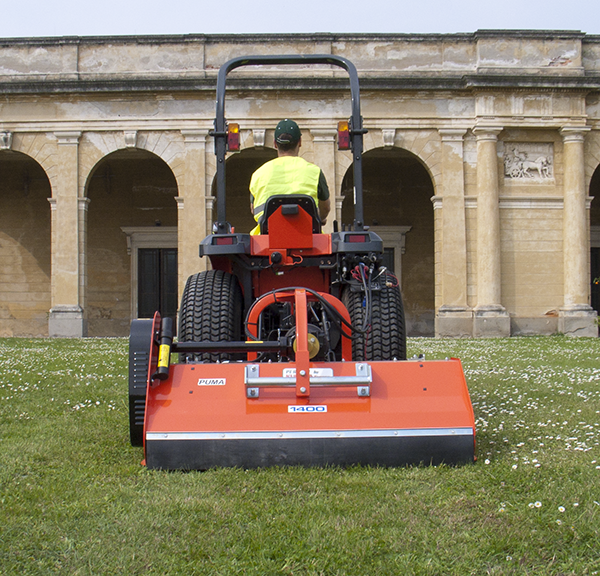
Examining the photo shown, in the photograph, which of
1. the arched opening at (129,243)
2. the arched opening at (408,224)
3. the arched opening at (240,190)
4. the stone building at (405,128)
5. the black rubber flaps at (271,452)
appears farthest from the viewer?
the arched opening at (408,224)

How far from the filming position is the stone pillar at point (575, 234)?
16.9 metres

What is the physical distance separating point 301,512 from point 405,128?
616 inches

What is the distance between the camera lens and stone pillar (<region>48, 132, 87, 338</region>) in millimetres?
17000

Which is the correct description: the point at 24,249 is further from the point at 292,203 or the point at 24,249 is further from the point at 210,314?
the point at 292,203

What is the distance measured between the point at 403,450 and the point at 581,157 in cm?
1602

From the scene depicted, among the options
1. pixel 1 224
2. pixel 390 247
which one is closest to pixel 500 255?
pixel 390 247

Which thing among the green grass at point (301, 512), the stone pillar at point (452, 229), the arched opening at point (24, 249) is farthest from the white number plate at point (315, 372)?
the arched opening at point (24, 249)

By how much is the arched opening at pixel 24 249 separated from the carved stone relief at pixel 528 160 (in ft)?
45.7

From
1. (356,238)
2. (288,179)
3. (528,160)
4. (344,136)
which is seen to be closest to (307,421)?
(356,238)

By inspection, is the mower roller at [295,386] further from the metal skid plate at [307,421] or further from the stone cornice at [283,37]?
the stone cornice at [283,37]

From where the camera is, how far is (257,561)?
79.6 inches

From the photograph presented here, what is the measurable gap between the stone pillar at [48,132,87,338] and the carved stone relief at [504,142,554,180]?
11.3 m

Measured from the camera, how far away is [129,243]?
816 inches

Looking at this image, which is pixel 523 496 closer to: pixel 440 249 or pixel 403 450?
pixel 403 450
